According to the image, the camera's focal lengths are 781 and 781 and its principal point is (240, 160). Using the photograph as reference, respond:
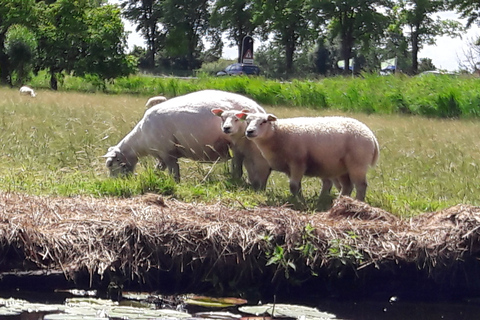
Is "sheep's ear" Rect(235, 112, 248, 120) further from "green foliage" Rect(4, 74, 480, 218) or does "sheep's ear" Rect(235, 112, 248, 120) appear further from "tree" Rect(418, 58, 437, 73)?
"tree" Rect(418, 58, 437, 73)

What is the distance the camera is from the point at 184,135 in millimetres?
11172

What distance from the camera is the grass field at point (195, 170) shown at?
9.94 metres

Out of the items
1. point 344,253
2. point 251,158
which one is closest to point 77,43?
point 251,158

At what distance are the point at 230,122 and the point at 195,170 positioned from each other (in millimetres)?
1622

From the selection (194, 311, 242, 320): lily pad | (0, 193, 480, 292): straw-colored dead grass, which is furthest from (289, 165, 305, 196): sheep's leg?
(194, 311, 242, 320): lily pad

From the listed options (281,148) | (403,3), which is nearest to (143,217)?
(281,148)

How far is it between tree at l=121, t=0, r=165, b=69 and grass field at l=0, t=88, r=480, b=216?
197 ft

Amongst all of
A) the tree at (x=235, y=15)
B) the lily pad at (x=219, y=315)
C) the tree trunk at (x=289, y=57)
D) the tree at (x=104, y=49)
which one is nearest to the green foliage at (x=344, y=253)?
the lily pad at (x=219, y=315)

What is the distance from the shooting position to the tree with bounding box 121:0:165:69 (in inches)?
3046

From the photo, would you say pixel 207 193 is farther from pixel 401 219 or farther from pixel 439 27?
pixel 439 27

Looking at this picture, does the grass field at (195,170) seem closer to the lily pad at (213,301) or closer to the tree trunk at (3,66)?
the lily pad at (213,301)

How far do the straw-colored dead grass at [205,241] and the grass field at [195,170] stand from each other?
51.5 inches

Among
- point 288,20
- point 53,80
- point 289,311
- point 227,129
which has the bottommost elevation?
point 289,311

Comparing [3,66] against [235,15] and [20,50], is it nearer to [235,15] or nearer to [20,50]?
[20,50]
